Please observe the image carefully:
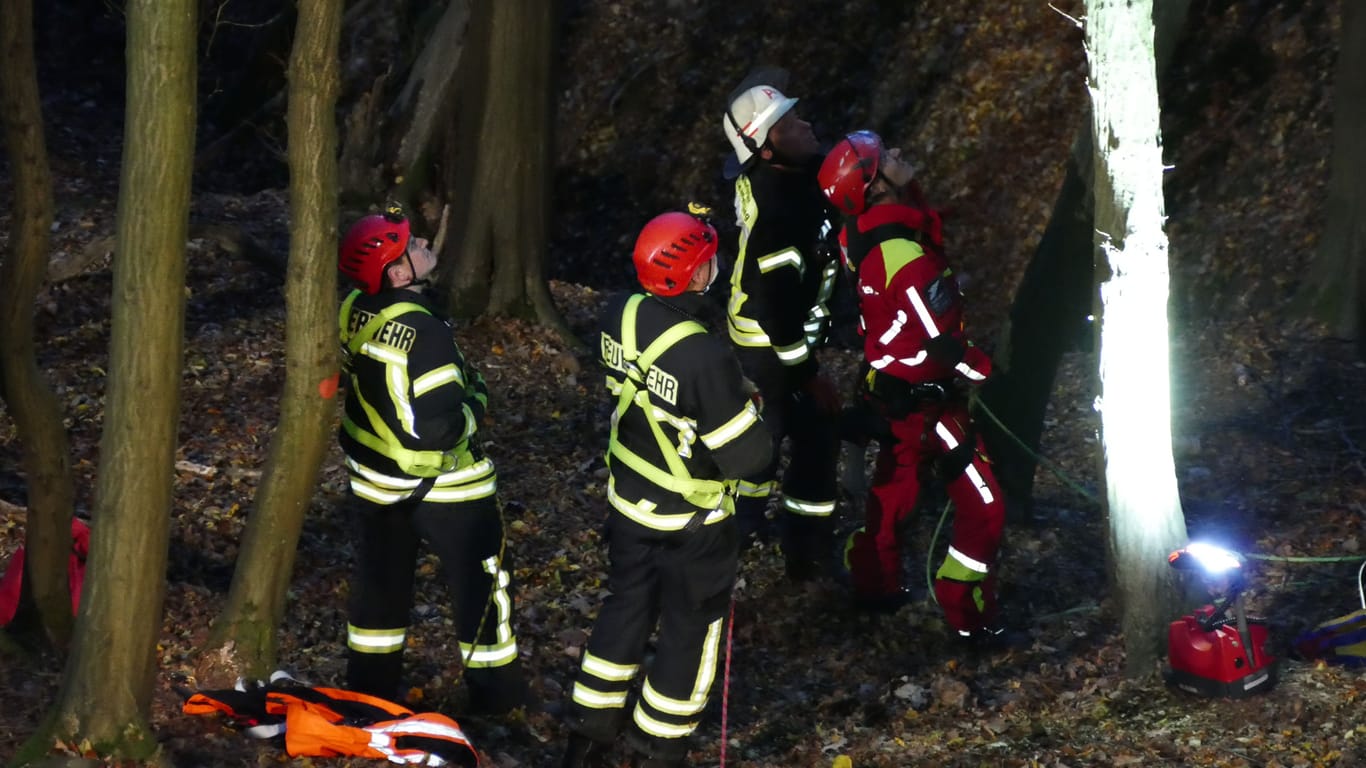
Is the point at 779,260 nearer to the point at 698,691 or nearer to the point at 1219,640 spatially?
the point at 698,691

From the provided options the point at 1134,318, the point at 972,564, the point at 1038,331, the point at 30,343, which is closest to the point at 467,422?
the point at 30,343

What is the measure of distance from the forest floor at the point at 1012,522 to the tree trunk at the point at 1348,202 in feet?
0.71

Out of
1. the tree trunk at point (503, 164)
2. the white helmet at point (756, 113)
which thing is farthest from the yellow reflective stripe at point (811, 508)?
the tree trunk at point (503, 164)

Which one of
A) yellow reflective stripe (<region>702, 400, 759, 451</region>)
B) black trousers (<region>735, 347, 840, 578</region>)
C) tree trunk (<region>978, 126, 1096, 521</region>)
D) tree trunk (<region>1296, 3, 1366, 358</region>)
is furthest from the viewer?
tree trunk (<region>1296, 3, 1366, 358</region>)

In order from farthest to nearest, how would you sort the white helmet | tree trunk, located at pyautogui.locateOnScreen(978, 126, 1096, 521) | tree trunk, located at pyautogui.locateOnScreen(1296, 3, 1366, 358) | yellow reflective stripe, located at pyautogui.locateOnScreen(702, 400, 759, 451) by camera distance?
tree trunk, located at pyautogui.locateOnScreen(1296, 3, 1366, 358)
tree trunk, located at pyautogui.locateOnScreen(978, 126, 1096, 521)
the white helmet
yellow reflective stripe, located at pyautogui.locateOnScreen(702, 400, 759, 451)

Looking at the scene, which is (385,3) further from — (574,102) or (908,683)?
(908,683)

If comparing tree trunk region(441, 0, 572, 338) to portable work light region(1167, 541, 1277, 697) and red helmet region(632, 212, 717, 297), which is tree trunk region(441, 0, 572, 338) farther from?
portable work light region(1167, 541, 1277, 697)

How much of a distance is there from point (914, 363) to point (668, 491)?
5.99ft

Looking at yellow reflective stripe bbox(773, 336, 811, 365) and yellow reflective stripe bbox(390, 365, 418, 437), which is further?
yellow reflective stripe bbox(773, 336, 811, 365)

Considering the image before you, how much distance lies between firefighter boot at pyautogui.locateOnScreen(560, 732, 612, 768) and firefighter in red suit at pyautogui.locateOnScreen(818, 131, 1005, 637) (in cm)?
203

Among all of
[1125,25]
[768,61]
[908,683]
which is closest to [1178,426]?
[908,683]

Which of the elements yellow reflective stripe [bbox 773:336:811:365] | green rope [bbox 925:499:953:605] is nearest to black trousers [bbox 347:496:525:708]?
yellow reflective stripe [bbox 773:336:811:365]

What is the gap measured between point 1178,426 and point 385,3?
37.5ft

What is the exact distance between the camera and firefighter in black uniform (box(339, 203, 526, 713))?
5.39m
